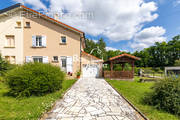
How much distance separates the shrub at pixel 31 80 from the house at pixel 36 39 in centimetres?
623

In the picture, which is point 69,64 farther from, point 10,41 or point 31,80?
point 10,41

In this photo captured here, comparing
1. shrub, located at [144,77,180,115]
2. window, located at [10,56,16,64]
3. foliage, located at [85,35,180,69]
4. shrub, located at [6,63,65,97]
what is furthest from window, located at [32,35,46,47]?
foliage, located at [85,35,180,69]

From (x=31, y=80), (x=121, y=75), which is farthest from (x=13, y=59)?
(x=121, y=75)

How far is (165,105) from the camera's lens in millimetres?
3508

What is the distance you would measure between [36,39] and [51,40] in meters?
2.09

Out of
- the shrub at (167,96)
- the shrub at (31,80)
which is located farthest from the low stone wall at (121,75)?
the shrub at (31,80)

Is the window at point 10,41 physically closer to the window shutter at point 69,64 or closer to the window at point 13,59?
the window at point 13,59

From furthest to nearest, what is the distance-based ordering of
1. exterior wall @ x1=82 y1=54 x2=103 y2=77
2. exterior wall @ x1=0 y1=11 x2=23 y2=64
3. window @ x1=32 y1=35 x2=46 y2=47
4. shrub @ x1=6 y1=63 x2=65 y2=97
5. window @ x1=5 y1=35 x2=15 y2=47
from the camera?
exterior wall @ x1=82 y1=54 x2=103 y2=77 < window @ x1=5 y1=35 x2=15 y2=47 < window @ x1=32 y1=35 x2=46 y2=47 < exterior wall @ x1=0 y1=11 x2=23 y2=64 < shrub @ x1=6 y1=63 x2=65 y2=97

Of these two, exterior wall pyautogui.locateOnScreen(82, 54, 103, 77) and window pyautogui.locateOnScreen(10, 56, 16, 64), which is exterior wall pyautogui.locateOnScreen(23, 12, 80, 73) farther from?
window pyautogui.locateOnScreen(10, 56, 16, 64)

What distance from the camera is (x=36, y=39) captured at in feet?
38.5

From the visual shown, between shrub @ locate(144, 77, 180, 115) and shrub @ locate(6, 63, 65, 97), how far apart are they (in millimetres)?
5500

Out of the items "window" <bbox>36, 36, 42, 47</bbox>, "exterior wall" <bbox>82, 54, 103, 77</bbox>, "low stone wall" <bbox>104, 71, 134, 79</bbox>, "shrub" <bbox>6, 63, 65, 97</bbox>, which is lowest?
"low stone wall" <bbox>104, 71, 134, 79</bbox>

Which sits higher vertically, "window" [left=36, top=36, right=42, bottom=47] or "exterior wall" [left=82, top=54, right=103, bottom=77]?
"window" [left=36, top=36, right=42, bottom=47]

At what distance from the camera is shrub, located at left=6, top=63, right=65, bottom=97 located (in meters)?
4.76
